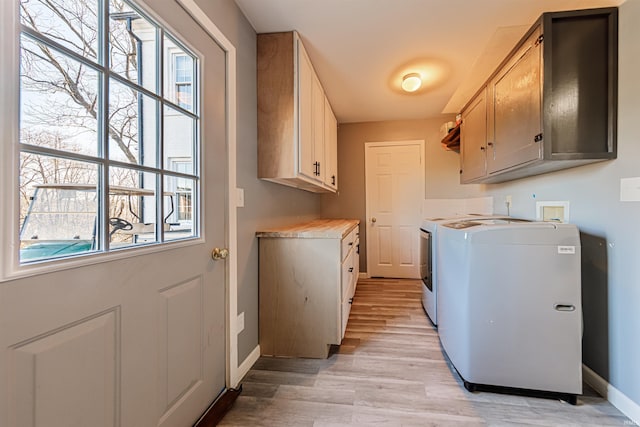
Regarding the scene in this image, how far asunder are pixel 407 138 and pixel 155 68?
3492 mm

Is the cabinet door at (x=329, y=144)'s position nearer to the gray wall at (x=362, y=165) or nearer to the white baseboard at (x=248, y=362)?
the gray wall at (x=362, y=165)

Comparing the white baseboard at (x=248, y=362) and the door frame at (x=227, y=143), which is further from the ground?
the door frame at (x=227, y=143)

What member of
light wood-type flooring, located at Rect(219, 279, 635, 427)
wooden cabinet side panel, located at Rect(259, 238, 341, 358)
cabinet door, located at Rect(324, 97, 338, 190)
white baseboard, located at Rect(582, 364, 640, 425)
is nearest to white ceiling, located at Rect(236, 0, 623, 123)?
cabinet door, located at Rect(324, 97, 338, 190)

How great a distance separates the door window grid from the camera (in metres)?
0.71

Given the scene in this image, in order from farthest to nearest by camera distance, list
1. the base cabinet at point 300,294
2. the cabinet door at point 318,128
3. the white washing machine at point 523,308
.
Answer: the cabinet door at point 318,128, the base cabinet at point 300,294, the white washing machine at point 523,308

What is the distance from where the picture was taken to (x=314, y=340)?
6.43 ft

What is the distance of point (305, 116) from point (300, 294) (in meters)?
1.33

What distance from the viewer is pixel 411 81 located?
260 centimetres

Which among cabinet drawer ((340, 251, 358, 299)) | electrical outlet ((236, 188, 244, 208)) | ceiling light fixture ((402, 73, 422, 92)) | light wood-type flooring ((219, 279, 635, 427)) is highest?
ceiling light fixture ((402, 73, 422, 92))

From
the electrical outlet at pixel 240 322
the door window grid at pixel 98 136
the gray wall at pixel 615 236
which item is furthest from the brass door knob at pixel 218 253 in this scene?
the gray wall at pixel 615 236

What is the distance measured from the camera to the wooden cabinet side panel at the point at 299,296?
75.9 inches

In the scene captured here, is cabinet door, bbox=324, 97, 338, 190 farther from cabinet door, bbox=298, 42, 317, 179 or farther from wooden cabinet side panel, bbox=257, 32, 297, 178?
wooden cabinet side panel, bbox=257, 32, 297, 178

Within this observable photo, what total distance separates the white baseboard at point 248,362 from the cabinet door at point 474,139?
2405 mm

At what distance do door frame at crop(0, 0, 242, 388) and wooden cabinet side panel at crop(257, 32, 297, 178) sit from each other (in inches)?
14.1
